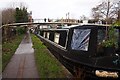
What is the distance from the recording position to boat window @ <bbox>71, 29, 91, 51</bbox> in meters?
10.2

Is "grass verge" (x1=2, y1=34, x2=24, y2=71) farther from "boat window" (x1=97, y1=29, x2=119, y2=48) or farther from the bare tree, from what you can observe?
the bare tree

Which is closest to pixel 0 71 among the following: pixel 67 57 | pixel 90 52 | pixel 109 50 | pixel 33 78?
pixel 33 78

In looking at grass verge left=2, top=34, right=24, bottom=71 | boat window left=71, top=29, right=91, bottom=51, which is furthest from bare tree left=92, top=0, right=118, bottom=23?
boat window left=71, top=29, right=91, bottom=51

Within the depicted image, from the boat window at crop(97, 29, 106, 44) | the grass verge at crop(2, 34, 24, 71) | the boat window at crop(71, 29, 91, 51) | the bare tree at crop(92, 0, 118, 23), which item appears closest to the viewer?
the boat window at crop(97, 29, 106, 44)

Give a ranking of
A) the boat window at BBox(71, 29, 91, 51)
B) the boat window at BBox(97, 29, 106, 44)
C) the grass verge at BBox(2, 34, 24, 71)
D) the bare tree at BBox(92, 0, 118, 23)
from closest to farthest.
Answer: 1. the boat window at BBox(97, 29, 106, 44)
2. the boat window at BBox(71, 29, 91, 51)
3. the grass verge at BBox(2, 34, 24, 71)
4. the bare tree at BBox(92, 0, 118, 23)

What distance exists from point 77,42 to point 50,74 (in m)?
1.58

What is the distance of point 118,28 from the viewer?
10086 mm

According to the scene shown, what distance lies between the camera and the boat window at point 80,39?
10211mm

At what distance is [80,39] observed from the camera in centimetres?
1054

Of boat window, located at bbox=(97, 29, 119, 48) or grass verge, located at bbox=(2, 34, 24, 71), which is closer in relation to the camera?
boat window, located at bbox=(97, 29, 119, 48)

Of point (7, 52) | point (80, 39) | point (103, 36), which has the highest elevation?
point (103, 36)

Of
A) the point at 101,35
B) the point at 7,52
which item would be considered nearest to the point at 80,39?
the point at 101,35

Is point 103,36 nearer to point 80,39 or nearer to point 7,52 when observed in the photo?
point 80,39

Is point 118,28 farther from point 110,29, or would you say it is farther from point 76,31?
point 76,31
